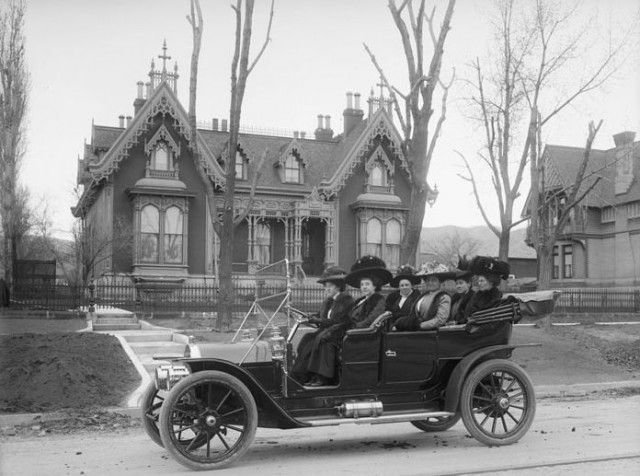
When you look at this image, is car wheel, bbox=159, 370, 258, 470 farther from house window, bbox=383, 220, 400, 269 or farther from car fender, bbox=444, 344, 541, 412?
house window, bbox=383, 220, 400, 269

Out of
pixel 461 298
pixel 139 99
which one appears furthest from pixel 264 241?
pixel 461 298

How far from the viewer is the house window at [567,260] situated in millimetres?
45406

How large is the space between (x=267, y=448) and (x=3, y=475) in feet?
9.23

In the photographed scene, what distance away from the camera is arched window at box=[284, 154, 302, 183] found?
33.7 metres

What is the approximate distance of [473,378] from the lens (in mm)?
8930

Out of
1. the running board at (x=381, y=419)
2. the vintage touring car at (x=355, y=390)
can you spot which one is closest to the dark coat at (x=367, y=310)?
the vintage touring car at (x=355, y=390)

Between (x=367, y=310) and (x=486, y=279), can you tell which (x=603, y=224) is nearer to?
(x=486, y=279)

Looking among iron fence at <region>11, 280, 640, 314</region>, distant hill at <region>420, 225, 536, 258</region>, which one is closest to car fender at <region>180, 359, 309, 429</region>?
iron fence at <region>11, 280, 640, 314</region>

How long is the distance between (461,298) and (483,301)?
15.4 inches

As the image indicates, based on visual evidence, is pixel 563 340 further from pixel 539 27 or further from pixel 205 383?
pixel 205 383

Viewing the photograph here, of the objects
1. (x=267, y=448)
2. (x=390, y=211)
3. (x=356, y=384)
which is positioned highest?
(x=390, y=211)

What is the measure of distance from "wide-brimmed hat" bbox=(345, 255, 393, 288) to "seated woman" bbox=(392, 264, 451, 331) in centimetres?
51

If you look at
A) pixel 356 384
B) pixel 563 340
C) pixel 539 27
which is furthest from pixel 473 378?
pixel 539 27

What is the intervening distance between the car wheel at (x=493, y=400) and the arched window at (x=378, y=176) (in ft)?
83.7
